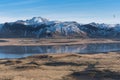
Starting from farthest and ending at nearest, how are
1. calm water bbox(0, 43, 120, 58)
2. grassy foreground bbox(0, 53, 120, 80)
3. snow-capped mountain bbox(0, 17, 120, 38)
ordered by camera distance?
snow-capped mountain bbox(0, 17, 120, 38)
calm water bbox(0, 43, 120, 58)
grassy foreground bbox(0, 53, 120, 80)

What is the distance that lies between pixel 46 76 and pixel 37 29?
126m

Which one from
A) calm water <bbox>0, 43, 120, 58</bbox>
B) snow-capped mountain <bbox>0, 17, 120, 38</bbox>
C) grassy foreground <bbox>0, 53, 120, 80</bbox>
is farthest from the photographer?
snow-capped mountain <bbox>0, 17, 120, 38</bbox>

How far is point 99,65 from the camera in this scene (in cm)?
3375

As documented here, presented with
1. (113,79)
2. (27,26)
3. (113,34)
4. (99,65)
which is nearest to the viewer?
(113,79)

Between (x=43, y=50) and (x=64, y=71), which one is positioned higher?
(x=64, y=71)

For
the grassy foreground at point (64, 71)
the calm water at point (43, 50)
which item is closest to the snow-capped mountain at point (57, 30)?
the calm water at point (43, 50)

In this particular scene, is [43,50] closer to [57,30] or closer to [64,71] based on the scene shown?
[64,71]

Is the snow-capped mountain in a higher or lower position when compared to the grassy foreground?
lower

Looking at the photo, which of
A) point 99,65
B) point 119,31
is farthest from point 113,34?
point 99,65

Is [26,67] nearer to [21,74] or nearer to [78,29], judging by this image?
[21,74]

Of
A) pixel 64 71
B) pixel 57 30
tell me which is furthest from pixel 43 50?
pixel 57 30

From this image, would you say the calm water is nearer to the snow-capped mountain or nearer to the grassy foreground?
the grassy foreground

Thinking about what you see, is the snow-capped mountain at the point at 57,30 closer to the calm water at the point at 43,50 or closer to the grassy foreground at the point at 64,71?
the calm water at the point at 43,50

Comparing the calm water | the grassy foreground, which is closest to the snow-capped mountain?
the calm water
